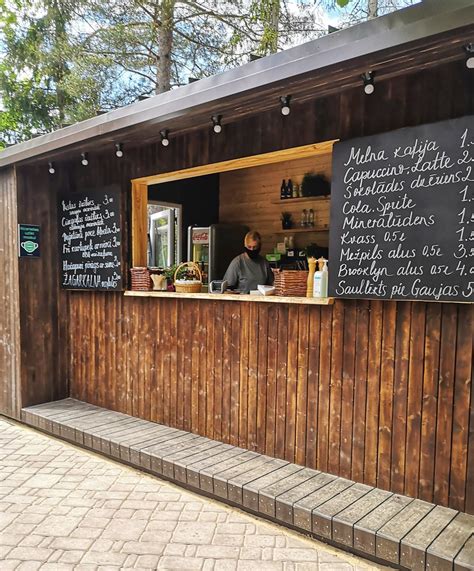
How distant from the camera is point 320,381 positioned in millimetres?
2861

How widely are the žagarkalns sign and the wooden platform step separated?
5.37 feet

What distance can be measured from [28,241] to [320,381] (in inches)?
121

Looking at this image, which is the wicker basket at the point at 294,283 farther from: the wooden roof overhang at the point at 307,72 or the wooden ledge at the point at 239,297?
the wooden roof overhang at the point at 307,72

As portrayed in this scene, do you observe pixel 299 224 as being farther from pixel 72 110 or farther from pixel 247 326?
pixel 72 110

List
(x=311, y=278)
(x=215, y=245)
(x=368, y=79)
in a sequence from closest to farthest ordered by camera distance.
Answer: (x=368, y=79) < (x=311, y=278) < (x=215, y=245)

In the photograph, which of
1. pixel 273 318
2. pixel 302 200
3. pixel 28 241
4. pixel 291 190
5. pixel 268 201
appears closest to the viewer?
pixel 273 318

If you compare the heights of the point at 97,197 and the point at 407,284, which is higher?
the point at 97,197

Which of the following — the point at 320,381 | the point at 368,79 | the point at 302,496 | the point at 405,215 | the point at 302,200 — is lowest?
the point at 302,496

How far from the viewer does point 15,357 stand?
438cm

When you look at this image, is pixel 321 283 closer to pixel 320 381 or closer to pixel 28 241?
pixel 320 381

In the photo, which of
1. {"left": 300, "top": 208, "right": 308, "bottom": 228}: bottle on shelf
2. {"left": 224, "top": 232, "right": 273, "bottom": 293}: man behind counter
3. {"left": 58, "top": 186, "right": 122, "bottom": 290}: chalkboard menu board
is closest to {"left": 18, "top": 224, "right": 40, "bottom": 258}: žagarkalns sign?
{"left": 58, "top": 186, "right": 122, "bottom": 290}: chalkboard menu board

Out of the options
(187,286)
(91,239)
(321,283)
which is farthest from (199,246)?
(321,283)

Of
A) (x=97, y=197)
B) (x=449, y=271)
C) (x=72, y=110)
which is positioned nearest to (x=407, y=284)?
(x=449, y=271)

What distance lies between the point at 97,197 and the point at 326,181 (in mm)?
2717
